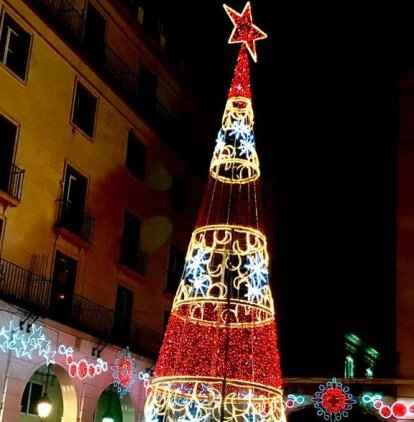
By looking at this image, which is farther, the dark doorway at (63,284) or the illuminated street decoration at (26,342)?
the dark doorway at (63,284)

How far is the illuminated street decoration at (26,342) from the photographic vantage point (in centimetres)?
2041

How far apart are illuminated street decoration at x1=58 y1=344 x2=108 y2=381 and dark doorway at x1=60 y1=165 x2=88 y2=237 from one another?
385cm

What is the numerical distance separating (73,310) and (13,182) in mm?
4631

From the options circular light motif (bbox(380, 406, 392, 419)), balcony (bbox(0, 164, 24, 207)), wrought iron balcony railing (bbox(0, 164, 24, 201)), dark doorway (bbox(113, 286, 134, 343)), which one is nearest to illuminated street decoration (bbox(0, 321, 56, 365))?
balcony (bbox(0, 164, 24, 207))

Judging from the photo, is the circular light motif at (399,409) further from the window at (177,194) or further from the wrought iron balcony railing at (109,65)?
the wrought iron balcony railing at (109,65)

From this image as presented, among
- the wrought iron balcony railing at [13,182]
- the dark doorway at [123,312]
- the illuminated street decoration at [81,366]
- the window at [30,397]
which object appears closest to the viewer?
the wrought iron balcony railing at [13,182]

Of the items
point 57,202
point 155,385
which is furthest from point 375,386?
point 155,385

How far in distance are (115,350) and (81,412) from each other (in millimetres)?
2658

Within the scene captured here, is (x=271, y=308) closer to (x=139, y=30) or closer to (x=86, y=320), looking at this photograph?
(x=86, y=320)

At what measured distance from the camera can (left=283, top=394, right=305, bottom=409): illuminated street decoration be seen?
91.0 ft

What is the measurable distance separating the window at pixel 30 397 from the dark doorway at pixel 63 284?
10.2 ft

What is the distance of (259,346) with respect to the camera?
51.3 feet

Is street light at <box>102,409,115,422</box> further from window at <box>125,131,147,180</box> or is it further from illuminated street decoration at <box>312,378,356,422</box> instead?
window at <box>125,131,147,180</box>

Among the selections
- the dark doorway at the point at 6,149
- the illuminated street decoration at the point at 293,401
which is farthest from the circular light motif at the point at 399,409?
the dark doorway at the point at 6,149
